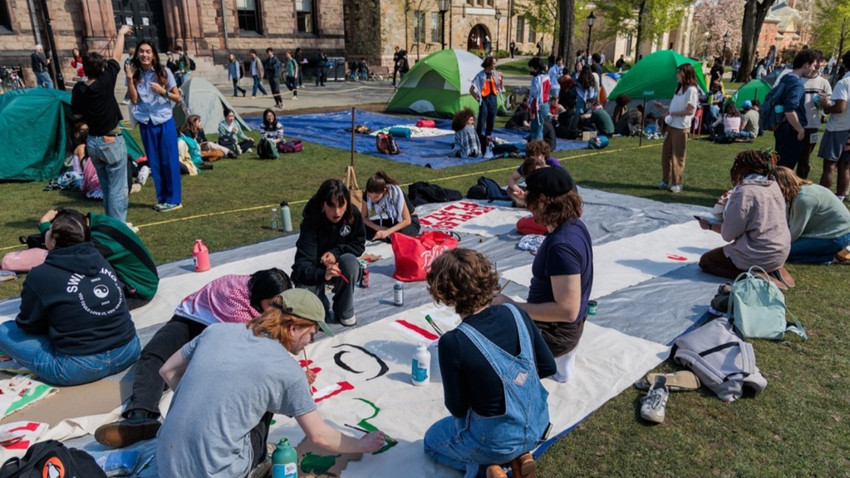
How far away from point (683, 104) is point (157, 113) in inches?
299

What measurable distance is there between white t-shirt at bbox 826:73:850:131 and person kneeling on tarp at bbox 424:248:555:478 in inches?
297

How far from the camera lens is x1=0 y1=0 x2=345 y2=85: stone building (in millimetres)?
24578

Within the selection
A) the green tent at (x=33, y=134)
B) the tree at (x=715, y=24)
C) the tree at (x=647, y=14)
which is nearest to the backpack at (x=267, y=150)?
the green tent at (x=33, y=134)

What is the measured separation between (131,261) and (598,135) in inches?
494

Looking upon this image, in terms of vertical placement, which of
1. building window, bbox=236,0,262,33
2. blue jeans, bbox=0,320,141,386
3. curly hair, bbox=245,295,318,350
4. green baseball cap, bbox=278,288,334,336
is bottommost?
blue jeans, bbox=0,320,141,386

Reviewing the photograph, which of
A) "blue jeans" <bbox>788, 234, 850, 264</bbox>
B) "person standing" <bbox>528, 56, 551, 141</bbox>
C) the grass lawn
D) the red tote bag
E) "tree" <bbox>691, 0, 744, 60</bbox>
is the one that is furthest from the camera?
"tree" <bbox>691, 0, 744, 60</bbox>

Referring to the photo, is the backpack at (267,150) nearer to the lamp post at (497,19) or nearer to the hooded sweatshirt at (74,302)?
the hooded sweatshirt at (74,302)

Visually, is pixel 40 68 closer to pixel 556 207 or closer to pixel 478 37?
pixel 556 207

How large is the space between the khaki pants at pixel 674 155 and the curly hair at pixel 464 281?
7.65 m

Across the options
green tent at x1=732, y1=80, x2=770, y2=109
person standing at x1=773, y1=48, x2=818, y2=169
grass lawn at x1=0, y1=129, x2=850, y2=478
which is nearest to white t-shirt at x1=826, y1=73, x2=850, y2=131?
person standing at x1=773, y1=48, x2=818, y2=169

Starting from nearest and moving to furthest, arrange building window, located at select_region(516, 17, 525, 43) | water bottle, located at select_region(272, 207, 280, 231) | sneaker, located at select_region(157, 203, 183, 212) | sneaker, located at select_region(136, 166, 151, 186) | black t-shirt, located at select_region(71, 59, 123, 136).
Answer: black t-shirt, located at select_region(71, 59, 123, 136), water bottle, located at select_region(272, 207, 280, 231), sneaker, located at select_region(157, 203, 183, 212), sneaker, located at select_region(136, 166, 151, 186), building window, located at select_region(516, 17, 525, 43)

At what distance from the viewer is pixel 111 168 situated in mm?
A: 7168

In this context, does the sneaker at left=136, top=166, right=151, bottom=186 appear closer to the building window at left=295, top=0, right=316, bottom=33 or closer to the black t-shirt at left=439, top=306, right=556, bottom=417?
the black t-shirt at left=439, top=306, right=556, bottom=417

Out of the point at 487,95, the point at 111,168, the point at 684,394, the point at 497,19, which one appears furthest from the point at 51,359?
the point at 497,19
